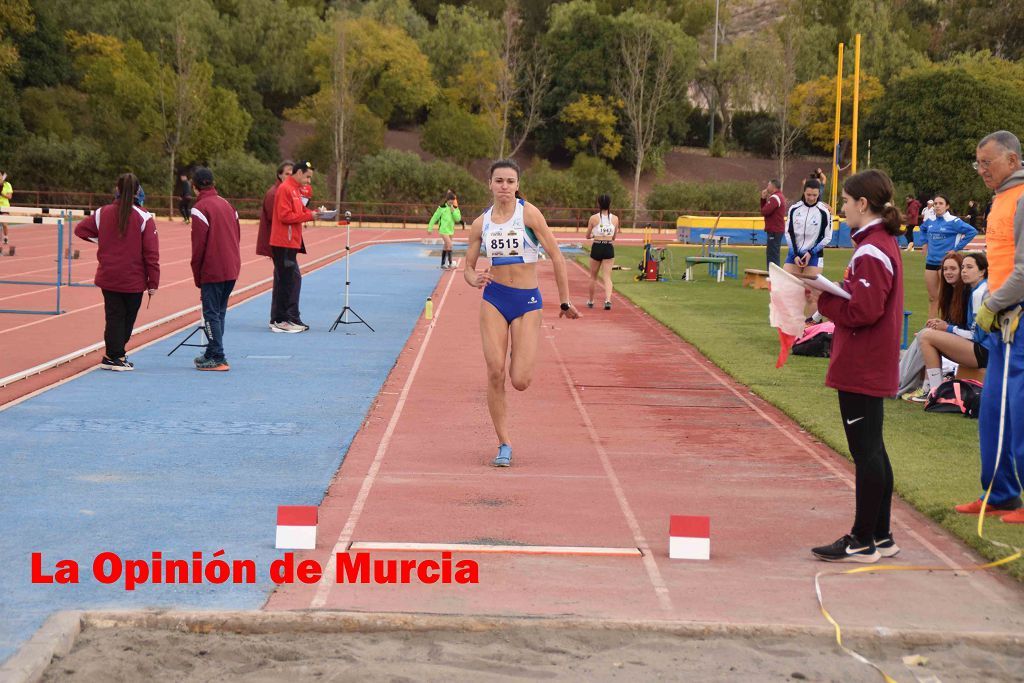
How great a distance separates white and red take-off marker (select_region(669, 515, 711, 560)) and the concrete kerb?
1.05 m

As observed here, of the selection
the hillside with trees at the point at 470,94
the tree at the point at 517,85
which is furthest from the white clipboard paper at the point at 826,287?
the tree at the point at 517,85

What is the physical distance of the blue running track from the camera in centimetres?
568

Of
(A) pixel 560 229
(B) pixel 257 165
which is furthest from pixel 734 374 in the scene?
(B) pixel 257 165

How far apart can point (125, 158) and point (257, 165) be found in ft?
22.5

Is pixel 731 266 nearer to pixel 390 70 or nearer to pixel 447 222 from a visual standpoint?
pixel 447 222

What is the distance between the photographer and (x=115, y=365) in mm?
12422

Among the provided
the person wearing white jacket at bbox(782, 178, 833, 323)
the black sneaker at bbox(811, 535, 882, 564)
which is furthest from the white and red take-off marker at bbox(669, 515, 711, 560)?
the person wearing white jacket at bbox(782, 178, 833, 323)

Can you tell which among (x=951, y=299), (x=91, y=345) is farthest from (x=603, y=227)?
(x=951, y=299)

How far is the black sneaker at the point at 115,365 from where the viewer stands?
40.6 ft

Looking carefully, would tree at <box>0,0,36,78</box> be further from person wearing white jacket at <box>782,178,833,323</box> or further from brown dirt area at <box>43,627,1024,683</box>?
brown dirt area at <box>43,627,1024,683</box>

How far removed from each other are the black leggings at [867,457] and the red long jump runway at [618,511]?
307 millimetres

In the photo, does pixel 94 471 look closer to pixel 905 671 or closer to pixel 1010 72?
pixel 905 671

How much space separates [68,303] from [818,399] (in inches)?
484

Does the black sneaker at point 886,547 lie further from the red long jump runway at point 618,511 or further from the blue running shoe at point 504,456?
the blue running shoe at point 504,456
